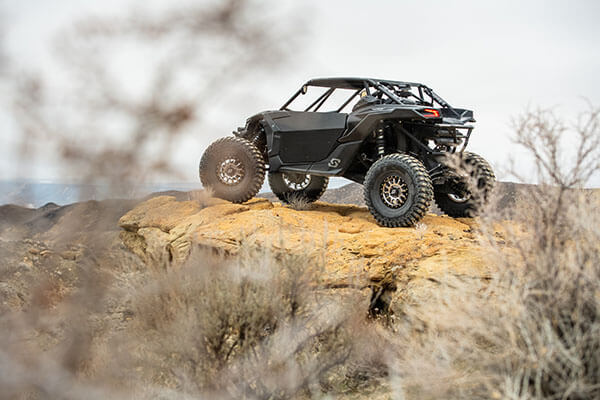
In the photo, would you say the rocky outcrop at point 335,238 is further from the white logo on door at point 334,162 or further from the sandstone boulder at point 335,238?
the white logo on door at point 334,162

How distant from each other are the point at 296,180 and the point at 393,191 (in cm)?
284

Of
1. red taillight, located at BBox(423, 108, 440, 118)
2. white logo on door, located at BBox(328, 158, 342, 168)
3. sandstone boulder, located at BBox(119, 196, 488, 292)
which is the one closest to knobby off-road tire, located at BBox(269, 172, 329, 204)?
sandstone boulder, located at BBox(119, 196, 488, 292)

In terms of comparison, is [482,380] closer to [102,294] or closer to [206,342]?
[206,342]

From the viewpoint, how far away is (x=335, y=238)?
7508 millimetres

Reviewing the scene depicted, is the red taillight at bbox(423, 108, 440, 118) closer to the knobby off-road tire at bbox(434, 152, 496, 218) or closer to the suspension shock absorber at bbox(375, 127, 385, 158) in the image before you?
the suspension shock absorber at bbox(375, 127, 385, 158)

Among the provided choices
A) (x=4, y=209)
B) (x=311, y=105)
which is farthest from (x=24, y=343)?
(x=311, y=105)

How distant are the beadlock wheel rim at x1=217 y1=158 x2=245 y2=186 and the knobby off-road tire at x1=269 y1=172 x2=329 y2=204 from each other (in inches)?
30.3

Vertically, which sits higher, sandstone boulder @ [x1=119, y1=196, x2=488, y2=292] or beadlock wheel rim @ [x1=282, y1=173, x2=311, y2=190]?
beadlock wheel rim @ [x1=282, y1=173, x2=311, y2=190]

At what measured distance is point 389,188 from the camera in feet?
26.1

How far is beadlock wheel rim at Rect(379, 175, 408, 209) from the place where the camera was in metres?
7.85

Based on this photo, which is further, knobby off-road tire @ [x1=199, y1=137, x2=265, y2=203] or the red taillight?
knobby off-road tire @ [x1=199, y1=137, x2=265, y2=203]

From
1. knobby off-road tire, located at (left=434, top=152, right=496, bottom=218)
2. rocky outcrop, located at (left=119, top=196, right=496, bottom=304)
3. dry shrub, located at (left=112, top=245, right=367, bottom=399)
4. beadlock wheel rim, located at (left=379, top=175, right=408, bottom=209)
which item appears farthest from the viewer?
knobby off-road tire, located at (left=434, top=152, right=496, bottom=218)

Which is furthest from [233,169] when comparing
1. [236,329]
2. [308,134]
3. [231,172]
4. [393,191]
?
[236,329]

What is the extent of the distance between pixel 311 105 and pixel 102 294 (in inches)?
266
